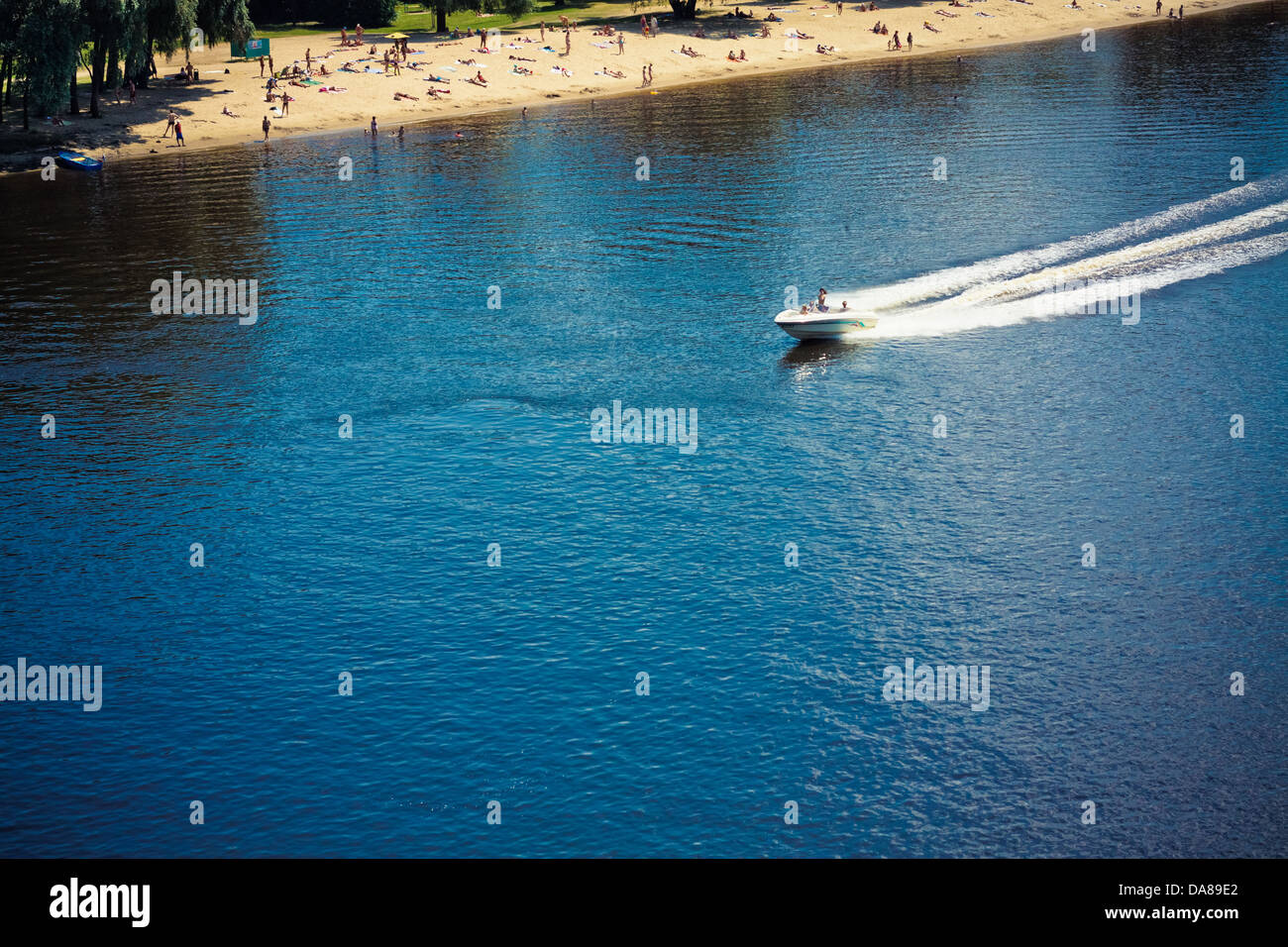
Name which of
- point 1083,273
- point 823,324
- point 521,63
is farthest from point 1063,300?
point 521,63

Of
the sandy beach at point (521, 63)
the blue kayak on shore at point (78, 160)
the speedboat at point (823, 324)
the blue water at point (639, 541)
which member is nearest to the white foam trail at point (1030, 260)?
the blue water at point (639, 541)

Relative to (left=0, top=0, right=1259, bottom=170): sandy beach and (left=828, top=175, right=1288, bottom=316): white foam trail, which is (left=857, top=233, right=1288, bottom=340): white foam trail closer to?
(left=828, top=175, right=1288, bottom=316): white foam trail

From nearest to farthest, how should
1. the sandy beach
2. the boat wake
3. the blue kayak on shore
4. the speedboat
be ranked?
1. the speedboat
2. the boat wake
3. the blue kayak on shore
4. the sandy beach

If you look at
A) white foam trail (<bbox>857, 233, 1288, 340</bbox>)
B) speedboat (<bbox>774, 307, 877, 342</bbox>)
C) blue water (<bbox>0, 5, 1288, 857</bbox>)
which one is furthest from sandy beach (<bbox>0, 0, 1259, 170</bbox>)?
white foam trail (<bbox>857, 233, 1288, 340</bbox>)

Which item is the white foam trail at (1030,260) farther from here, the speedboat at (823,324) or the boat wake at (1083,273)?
the speedboat at (823,324)
